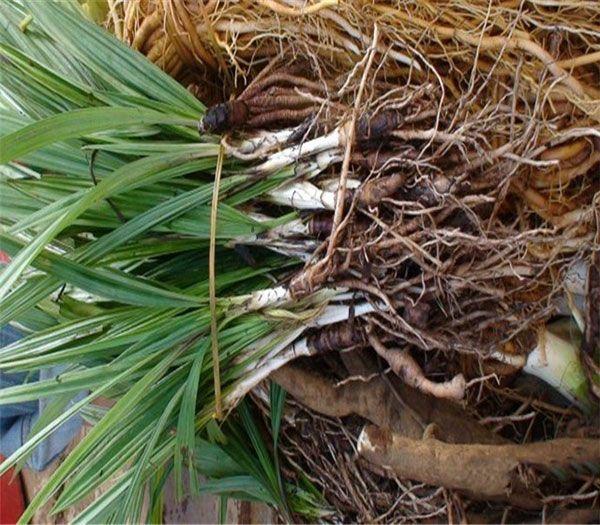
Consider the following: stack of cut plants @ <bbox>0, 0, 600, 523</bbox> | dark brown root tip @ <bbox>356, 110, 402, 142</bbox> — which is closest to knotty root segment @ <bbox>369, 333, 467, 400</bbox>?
stack of cut plants @ <bbox>0, 0, 600, 523</bbox>

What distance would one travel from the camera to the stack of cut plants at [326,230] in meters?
0.79

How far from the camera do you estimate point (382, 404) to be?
0.96 m

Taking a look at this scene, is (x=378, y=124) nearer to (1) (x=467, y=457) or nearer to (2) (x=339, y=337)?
(2) (x=339, y=337)

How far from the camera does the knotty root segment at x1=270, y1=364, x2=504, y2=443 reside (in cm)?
94

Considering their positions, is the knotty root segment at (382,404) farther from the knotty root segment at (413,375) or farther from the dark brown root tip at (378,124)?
the dark brown root tip at (378,124)

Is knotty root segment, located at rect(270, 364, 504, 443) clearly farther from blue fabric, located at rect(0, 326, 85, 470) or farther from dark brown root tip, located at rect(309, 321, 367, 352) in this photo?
blue fabric, located at rect(0, 326, 85, 470)

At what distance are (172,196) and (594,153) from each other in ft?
1.64

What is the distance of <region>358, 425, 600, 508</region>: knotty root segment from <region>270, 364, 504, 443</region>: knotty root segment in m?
0.08

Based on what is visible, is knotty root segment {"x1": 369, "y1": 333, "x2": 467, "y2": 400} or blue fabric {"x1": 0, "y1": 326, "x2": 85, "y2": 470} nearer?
knotty root segment {"x1": 369, "y1": 333, "x2": 467, "y2": 400}

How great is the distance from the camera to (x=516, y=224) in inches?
32.8

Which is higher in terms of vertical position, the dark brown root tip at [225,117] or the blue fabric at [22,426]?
the dark brown root tip at [225,117]

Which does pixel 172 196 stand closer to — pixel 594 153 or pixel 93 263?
pixel 93 263

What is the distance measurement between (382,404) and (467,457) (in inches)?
6.1

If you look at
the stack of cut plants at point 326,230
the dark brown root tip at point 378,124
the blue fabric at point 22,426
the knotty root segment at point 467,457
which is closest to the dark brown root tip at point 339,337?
the stack of cut plants at point 326,230
